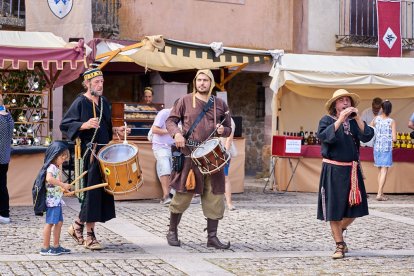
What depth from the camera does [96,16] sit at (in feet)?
65.3

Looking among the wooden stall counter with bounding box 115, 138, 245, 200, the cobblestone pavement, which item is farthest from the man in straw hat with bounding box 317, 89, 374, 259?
the wooden stall counter with bounding box 115, 138, 245, 200

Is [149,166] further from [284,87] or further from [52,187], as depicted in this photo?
[52,187]

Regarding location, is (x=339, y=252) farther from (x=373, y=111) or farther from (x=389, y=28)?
(x=389, y=28)

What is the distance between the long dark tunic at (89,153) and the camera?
8961 millimetres

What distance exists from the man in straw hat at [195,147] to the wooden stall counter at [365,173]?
749 cm

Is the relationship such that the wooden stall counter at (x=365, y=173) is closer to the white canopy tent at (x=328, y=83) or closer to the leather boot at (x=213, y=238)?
the white canopy tent at (x=328, y=83)

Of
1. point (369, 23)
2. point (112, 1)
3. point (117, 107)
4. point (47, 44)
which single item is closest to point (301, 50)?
point (369, 23)

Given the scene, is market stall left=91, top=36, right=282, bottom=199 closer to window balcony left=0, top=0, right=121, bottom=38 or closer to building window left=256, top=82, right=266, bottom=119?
window balcony left=0, top=0, right=121, bottom=38

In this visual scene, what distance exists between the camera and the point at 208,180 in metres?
9.30

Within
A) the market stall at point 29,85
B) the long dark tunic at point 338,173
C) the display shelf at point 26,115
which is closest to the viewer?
the long dark tunic at point 338,173

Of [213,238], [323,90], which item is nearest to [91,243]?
[213,238]

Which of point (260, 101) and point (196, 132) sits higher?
point (260, 101)

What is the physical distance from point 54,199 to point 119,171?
0.67 metres

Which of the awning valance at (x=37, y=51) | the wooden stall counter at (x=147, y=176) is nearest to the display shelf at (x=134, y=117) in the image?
the wooden stall counter at (x=147, y=176)
